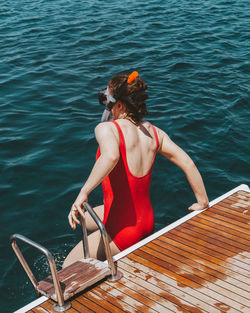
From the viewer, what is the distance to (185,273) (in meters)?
4.55

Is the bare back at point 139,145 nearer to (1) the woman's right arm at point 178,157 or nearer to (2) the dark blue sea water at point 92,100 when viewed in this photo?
(1) the woman's right arm at point 178,157

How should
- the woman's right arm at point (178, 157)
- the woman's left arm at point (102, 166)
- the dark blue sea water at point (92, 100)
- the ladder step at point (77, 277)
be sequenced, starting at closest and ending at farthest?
the woman's left arm at point (102, 166)
the ladder step at point (77, 277)
the woman's right arm at point (178, 157)
the dark blue sea water at point (92, 100)

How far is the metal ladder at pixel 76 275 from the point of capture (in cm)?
409

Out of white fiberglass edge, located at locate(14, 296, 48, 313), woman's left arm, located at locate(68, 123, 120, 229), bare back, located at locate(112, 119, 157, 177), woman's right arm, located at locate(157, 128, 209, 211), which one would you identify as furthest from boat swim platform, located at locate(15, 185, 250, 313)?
bare back, located at locate(112, 119, 157, 177)

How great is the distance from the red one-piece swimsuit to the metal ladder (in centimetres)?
35

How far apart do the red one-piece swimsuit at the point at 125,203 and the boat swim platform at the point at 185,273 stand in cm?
30

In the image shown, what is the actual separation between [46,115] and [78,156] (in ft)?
7.34

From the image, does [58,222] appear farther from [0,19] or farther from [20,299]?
[0,19]

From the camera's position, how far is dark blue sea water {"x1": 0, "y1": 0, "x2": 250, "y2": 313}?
24.3ft

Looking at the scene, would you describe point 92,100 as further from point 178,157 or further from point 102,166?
point 102,166

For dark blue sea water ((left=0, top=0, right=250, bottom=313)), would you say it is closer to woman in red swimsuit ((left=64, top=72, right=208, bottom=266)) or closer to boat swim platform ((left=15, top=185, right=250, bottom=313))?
boat swim platform ((left=15, top=185, right=250, bottom=313))

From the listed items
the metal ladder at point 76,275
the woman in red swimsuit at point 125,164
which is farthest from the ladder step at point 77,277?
the woman in red swimsuit at point 125,164

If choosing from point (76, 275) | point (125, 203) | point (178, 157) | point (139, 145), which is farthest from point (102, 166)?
point (76, 275)

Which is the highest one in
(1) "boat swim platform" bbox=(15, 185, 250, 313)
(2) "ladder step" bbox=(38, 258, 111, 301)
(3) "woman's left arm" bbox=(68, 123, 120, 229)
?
(3) "woman's left arm" bbox=(68, 123, 120, 229)
